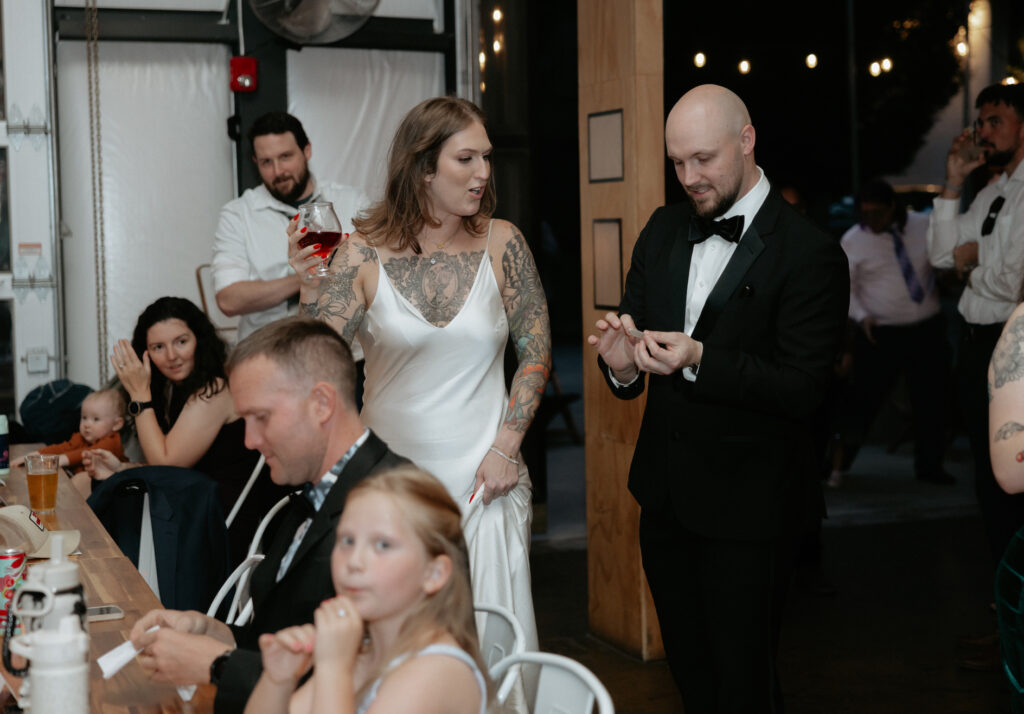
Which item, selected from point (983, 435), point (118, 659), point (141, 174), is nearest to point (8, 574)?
point (118, 659)

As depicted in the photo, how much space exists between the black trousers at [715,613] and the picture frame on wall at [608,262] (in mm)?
1329

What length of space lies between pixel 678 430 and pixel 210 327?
6.39ft

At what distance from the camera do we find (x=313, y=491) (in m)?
1.97

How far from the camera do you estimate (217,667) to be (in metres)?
1.76

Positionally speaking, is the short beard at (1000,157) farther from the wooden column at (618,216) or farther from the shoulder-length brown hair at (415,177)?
the shoulder-length brown hair at (415,177)

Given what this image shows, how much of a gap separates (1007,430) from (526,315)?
1282mm

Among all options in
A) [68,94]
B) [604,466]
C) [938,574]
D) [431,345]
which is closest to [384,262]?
[431,345]

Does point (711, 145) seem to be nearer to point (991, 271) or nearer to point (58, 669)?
point (58, 669)

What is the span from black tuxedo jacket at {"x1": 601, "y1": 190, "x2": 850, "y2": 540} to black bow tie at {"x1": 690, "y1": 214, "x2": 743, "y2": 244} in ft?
0.08

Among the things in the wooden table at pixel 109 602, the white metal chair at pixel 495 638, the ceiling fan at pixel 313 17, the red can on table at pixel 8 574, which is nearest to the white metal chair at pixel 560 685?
the white metal chair at pixel 495 638

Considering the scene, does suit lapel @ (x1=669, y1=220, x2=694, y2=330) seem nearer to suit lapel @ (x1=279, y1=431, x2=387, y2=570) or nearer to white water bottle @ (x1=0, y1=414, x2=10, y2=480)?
suit lapel @ (x1=279, y1=431, x2=387, y2=570)

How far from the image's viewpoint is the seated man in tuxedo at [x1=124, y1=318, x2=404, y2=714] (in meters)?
1.90

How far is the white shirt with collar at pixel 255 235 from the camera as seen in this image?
4465 millimetres

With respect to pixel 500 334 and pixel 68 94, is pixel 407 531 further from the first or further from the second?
pixel 68 94
